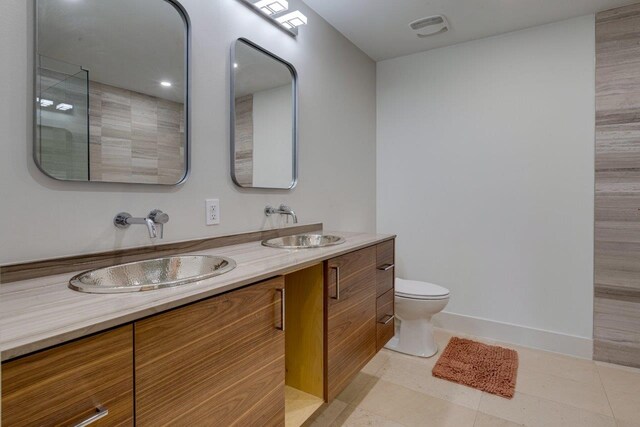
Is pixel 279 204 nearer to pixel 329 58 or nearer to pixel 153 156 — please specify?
pixel 153 156

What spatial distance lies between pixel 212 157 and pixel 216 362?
92 centimetres

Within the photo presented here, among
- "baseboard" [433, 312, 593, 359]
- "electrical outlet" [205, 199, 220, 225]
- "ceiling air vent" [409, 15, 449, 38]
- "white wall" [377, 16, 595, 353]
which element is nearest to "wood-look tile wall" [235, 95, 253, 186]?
→ "electrical outlet" [205, 199, 220, 225]

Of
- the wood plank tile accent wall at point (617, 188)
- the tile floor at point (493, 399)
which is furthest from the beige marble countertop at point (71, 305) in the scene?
the wood plank tile accent wall at point (617, 188)

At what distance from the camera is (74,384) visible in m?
0.58

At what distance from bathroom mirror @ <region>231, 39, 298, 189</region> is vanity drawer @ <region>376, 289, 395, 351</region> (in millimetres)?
851

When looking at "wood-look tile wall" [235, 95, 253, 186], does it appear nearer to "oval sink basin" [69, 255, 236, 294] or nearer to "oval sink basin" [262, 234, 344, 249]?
"oval sink basin" [262, 234, 344, 249]

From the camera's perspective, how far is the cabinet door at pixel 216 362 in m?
0.71

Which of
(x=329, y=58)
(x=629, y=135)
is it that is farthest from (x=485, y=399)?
(x=329, y=58)

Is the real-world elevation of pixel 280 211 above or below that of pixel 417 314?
above

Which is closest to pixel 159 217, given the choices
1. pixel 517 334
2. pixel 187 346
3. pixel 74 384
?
pixel 187 346

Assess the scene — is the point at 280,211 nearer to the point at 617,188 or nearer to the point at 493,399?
the point at 493,399

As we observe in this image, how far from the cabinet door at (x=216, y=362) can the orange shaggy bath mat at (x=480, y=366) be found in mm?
1310

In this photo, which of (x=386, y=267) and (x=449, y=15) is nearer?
(x=386, y=267)

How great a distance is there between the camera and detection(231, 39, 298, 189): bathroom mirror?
1586 millimetres
